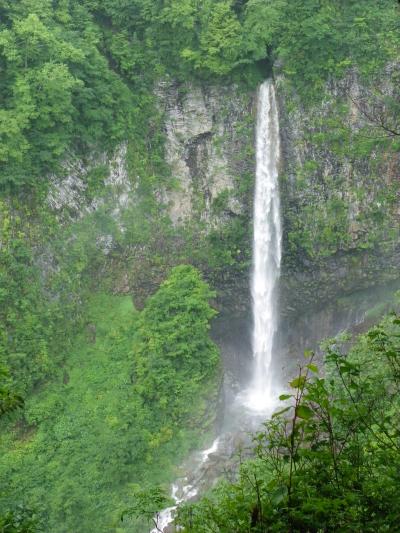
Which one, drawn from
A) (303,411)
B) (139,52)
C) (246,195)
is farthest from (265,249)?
(303,411)

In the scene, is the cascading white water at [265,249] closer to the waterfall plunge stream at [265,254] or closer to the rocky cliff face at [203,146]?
the waterfall plunge stream at [265,254]

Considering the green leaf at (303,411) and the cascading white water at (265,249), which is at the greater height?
the cascading white water at (265,249)

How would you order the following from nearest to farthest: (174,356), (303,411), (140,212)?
(303,411), (174,356), (140,212)

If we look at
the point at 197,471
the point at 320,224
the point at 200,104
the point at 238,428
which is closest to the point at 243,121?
the point at 200,104

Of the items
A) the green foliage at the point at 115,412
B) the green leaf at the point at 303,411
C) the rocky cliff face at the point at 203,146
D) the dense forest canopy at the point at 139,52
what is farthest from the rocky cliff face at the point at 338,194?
the green leaf at the point at 303,411

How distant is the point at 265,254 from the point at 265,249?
18cm

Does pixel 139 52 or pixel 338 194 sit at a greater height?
pixel 139 52

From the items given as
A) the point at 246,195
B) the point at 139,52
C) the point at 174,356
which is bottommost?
the point at 174,356

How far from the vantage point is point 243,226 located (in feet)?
61.8

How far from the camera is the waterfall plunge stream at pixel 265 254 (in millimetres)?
17875

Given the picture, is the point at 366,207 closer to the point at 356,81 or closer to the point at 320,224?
the point at 320,224

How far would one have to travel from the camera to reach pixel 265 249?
736 inches

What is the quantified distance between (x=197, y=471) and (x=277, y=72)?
12511 mm

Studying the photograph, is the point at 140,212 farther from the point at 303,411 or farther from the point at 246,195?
the point at 303,411
